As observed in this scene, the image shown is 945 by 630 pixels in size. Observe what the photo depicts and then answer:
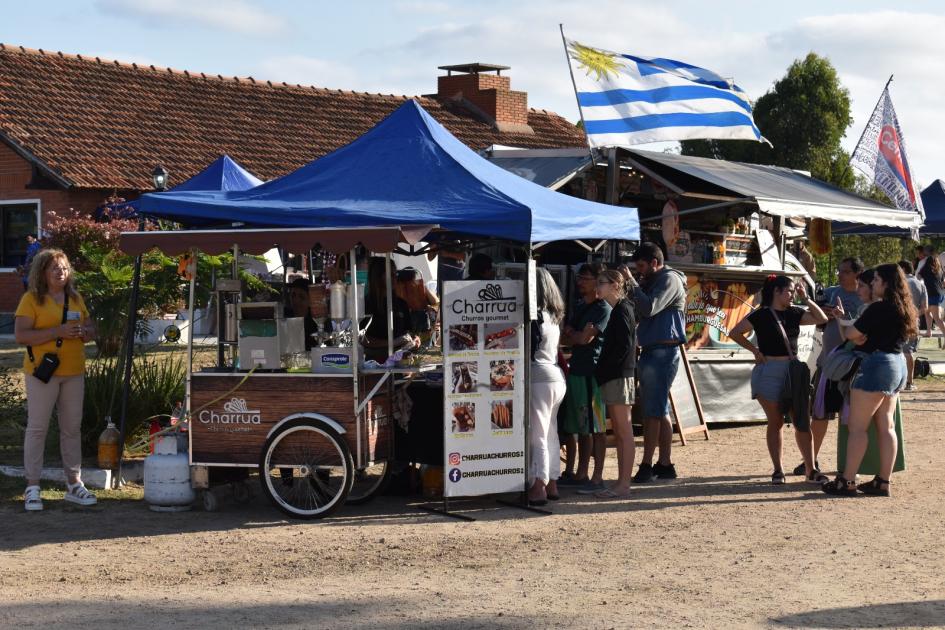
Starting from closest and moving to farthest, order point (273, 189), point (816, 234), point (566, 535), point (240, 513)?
point (566, 535) < point (240, 513) < point (273, 189) < point (816, 234)

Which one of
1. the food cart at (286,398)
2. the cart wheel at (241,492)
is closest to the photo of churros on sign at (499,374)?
the food cart at (286,398)

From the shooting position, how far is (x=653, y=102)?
13.6 metres

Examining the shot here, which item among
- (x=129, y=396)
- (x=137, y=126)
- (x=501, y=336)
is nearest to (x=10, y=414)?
Answer: (x=129, y=396)

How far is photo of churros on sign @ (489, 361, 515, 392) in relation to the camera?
9.12 metres

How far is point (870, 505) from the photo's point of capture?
31.0ft

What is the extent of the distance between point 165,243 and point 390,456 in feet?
7.11

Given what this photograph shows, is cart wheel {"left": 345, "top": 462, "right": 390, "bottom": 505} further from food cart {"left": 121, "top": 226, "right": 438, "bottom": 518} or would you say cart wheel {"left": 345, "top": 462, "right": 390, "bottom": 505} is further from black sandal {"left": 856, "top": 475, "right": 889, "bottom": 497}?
black sandal {"left": 856, "top": 475, "right": 889, "bottom": 497}

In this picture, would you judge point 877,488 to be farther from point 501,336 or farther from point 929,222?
point 929,222

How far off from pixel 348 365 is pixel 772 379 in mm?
3315

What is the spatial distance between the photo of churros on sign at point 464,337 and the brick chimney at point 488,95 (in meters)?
25.3

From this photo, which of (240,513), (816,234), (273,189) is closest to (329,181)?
(273,189)

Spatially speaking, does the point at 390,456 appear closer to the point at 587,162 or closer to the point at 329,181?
the point at 329,181

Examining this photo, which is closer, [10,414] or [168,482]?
[168,482]

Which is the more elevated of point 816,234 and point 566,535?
point 816,234
